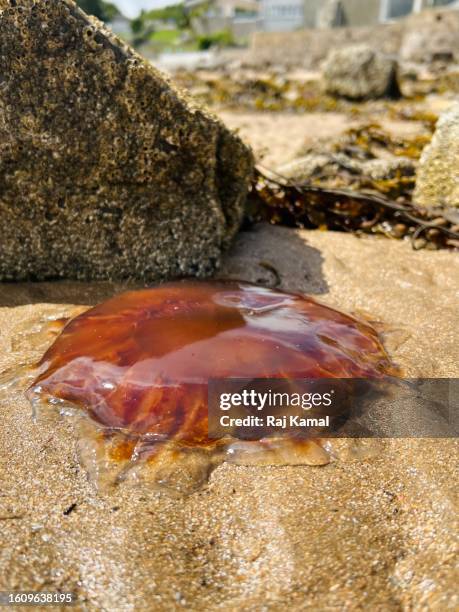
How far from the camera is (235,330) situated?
192cm

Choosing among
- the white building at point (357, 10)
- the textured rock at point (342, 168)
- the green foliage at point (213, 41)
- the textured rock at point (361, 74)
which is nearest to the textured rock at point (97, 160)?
the textured rock at point (342, 168)

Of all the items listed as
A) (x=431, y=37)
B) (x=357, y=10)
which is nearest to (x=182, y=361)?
(x=431, y=37)

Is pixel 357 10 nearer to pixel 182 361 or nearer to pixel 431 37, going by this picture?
pixel 431 37

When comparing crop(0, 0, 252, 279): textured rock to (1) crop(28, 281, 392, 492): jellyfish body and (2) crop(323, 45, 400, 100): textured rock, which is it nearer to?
(1) crop(28, 281, 392, 492): jellyfish body

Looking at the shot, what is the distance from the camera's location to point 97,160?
8.09 ft

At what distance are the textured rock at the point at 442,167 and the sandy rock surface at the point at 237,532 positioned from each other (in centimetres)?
206

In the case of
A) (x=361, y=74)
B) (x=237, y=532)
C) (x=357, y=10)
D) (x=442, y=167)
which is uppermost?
(x=357, y=10)

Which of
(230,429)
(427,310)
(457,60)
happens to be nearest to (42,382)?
(230,429)

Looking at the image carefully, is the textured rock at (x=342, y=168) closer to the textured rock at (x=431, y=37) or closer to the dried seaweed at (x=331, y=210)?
the dried seaweed at (x=331, y=210)

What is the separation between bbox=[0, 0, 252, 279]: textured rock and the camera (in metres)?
2.30

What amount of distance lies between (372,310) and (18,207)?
63.7 inches

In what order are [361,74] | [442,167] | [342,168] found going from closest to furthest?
[442,167]
[342,168]
[361,74]

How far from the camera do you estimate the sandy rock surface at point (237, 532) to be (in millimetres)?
1219

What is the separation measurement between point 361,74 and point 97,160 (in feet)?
31.9
